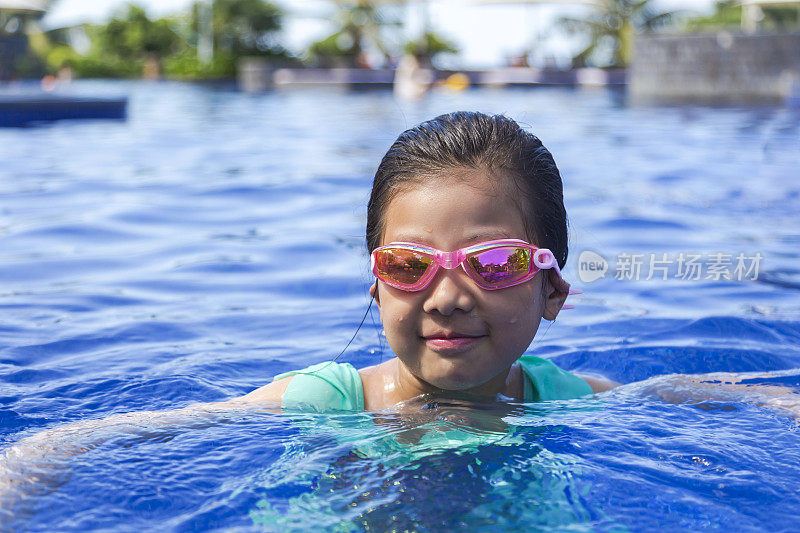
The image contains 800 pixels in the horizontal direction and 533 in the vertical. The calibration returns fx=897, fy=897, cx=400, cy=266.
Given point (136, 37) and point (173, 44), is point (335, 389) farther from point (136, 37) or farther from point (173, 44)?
point (173, 44)

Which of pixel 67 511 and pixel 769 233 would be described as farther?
pixel 769 233

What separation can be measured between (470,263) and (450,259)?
0.17 feet

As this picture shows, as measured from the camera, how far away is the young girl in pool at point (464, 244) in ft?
7.47

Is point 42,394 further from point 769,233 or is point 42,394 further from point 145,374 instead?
point 769,233

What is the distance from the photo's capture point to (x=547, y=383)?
289 cm

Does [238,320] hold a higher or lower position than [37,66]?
lower

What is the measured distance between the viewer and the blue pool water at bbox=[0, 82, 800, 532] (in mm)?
2219

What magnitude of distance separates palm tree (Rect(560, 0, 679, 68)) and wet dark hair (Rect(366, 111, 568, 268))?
120 feet

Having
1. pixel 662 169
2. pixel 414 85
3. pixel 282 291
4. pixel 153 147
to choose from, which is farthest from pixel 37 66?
pixel 282 291

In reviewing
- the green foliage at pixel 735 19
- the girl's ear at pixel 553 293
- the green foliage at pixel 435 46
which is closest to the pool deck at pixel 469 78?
the green foliage at pixel 435 46

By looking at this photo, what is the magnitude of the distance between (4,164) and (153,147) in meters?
2.49

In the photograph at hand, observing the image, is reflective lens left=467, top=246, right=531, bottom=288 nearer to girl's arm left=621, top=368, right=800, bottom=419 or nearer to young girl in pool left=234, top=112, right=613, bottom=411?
young girl in pool left=234, top=112, right=613, bottom=411

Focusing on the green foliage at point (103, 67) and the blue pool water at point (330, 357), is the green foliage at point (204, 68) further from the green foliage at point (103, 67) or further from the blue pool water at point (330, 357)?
the blue pool water at point (330, 357)

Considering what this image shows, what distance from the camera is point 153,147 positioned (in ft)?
42.1
